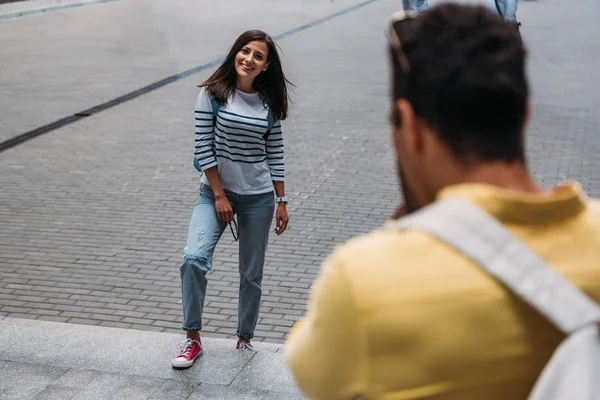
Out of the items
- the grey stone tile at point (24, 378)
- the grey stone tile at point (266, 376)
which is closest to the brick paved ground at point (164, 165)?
the grey stone tile at point (266, 376)

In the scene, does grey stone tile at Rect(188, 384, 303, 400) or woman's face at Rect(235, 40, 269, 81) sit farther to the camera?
woman's face at Rect(235, 40, 269, 81)

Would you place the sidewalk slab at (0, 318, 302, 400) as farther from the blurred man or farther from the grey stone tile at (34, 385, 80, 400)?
the blurred man

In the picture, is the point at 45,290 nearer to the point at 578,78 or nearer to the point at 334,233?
the point at 334,233

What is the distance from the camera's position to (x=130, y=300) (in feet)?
21.4

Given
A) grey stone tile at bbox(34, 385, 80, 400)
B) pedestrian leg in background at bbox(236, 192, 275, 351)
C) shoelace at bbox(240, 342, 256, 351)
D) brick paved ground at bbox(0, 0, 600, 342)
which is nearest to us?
grey stone tile at bbox(34, 385, 80, 400)

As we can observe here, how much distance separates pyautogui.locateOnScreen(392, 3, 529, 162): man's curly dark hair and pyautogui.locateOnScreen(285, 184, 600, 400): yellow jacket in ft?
0.25

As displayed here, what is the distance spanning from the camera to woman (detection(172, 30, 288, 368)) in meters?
5.09

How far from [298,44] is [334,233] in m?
11.5

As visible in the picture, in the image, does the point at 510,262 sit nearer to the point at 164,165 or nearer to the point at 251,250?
the point at 251,250

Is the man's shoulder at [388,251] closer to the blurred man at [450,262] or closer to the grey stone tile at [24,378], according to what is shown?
the blurred man at [450,262]

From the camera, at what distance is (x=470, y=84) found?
147 centimetres

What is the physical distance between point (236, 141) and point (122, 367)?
1.30 metres

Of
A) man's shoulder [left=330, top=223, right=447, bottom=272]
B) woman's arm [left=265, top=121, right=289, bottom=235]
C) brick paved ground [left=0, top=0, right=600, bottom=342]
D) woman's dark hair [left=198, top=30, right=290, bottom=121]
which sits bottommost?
brick paved ground [left=0, top=0, right=600, bottom=342]

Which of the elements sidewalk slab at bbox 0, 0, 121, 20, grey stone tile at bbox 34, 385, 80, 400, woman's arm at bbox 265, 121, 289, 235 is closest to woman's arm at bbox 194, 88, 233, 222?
woman's arm at bbox 265, 121, 289, 235
